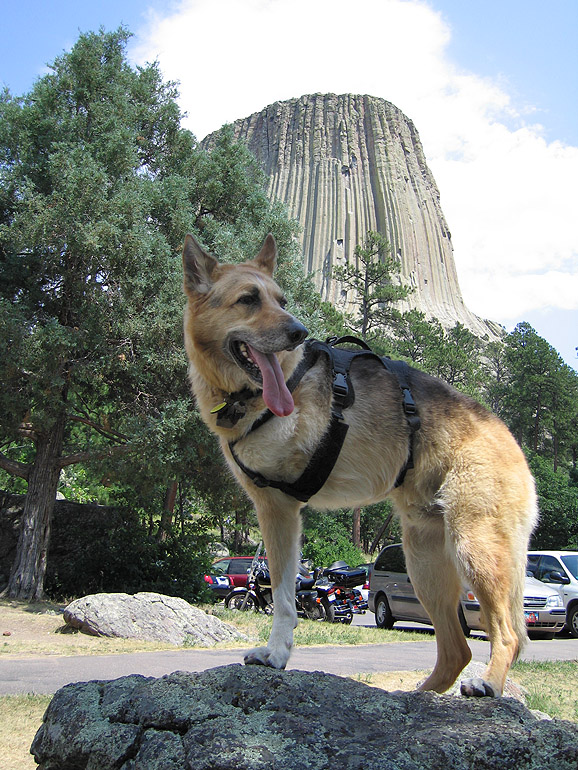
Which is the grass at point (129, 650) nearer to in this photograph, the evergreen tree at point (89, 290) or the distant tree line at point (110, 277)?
the distant tree line at point (110, 277)

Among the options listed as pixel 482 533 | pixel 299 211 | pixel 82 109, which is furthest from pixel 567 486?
pixel 299 211

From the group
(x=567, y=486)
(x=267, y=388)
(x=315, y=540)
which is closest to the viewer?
(x=267, y=388)

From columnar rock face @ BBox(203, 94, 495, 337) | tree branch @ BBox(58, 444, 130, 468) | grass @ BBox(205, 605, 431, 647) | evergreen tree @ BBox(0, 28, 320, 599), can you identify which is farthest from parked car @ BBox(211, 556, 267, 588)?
columnar rock face @ BBox(203, 94, 495, 337)

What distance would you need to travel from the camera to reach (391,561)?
55.0ft

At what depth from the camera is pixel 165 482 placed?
15.1 metres

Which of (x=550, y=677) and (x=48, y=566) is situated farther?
(x=48, y=566)

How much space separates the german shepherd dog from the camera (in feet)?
10.6

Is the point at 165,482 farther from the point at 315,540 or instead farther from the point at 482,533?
the point at 315,540

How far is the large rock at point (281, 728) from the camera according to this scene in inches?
94.4

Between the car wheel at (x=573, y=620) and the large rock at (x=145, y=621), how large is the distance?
9.31m

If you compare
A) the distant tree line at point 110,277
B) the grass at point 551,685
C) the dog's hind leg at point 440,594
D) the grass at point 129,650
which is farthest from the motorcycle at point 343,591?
the dog's hind leg at point 440,594

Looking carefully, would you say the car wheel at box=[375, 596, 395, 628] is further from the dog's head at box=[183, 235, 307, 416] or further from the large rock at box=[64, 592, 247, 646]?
the dog's head at box=[183, 235, 307, 416]

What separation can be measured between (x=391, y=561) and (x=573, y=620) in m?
4.76

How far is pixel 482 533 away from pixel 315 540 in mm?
29741
